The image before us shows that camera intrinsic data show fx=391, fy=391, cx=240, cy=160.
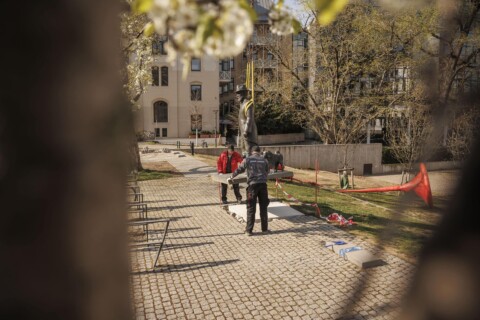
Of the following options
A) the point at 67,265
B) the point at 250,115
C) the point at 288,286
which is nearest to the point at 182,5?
the point at 67,265

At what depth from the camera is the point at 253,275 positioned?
667 centimetres

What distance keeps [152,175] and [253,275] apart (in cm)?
1315

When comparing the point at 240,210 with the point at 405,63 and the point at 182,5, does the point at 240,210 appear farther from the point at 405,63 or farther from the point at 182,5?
the point at 405,63

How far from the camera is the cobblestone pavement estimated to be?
17.7 ft

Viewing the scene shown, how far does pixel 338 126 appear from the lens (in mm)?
26797

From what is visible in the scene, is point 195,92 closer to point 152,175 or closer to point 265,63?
point 265,63

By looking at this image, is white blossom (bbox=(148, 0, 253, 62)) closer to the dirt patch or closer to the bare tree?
the dirt patch

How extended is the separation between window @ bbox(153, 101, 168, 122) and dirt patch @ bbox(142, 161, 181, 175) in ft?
53.6

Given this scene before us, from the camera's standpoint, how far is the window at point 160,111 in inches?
1547

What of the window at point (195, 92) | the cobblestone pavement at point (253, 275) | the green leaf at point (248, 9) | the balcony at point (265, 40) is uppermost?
the balcony at point (265, 40)

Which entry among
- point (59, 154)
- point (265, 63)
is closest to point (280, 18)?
point (59, 154)

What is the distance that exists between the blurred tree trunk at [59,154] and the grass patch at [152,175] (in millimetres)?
17204

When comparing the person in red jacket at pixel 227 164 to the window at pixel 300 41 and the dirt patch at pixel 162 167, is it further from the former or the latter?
the window at pixel 300 41

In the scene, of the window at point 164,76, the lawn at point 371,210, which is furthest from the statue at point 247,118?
the window at point 164,76
